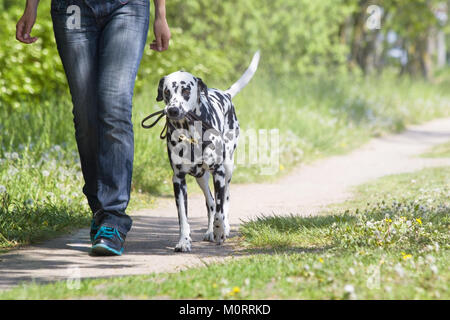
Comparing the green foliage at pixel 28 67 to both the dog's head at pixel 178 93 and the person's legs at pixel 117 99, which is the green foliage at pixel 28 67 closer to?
the person's legs at pixel 117 99


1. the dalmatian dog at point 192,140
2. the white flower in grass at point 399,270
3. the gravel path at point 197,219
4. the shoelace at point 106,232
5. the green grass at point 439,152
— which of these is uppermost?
the dalmatian dog at point 192,140

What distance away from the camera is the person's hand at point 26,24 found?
4969 millimetres

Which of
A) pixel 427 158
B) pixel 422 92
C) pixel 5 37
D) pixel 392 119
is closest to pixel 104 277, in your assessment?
pixel 427 158

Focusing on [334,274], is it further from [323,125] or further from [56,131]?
[323,125]

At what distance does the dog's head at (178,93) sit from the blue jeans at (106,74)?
9.4 inches

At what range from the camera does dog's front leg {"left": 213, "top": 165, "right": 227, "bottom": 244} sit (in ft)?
16.6

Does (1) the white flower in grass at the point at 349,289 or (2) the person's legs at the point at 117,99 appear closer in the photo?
(1) the white flower in grass at the point at 349,289

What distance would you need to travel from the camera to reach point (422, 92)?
2005 centimetres

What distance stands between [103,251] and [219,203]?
925 millimetres

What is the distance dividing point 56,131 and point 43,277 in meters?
4.69

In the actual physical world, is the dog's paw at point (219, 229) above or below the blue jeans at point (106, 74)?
below

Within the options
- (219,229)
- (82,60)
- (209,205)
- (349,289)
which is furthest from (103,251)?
(349,289)

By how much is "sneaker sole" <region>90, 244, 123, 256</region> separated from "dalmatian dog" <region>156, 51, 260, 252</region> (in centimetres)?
43

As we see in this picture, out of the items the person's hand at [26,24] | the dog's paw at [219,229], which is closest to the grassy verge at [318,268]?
the dog's paw at [219,229]
